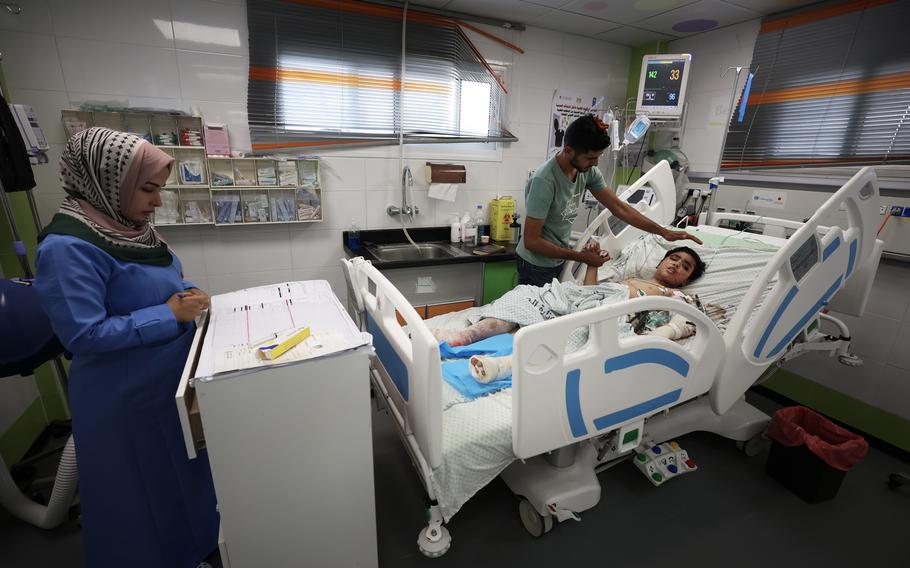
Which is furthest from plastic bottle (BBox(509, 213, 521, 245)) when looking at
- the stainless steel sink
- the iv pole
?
the iv pole

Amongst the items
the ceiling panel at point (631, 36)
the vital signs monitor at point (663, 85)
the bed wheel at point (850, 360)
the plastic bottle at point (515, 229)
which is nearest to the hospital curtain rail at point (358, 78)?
the plastic bottle at point (515, 229)

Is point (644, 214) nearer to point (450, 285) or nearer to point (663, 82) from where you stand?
point (663, 82)

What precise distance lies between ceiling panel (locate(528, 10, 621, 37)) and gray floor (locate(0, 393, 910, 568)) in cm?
309

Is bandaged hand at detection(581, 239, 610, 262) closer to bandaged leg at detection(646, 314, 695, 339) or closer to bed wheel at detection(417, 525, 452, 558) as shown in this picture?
bandaged leg at detection(646, 314, 695, 339)

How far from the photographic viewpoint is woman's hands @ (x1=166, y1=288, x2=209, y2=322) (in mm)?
1174

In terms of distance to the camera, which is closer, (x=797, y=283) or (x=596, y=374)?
(x=596, y=374)

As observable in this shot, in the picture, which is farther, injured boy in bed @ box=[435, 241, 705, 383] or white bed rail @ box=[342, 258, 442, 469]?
injured boy in bed @ box=[435, 241, 705, 383]

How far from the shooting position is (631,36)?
3447mm

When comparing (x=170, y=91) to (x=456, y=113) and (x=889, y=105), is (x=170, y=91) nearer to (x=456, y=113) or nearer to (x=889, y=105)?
(x=456, y=113)

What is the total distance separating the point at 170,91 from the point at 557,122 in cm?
286

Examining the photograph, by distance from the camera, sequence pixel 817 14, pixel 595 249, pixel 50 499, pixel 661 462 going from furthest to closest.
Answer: pixel 817 14, pixel 595 249, pixel 661 462, pixel 50 499

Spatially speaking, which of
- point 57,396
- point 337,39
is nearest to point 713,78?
point 337,39

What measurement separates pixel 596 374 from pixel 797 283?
982mm

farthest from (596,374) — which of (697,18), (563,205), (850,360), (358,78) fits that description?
(697,18)
